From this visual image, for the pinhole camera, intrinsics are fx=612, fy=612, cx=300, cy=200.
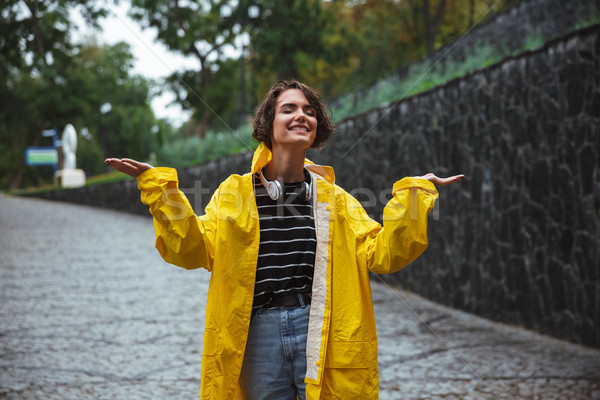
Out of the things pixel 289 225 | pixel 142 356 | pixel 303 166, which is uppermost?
pixel 303 166

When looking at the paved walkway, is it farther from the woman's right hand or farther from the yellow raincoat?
the woman's right hand

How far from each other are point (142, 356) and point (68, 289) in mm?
3094

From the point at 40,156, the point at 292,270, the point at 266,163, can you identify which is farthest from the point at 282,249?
the point at 40,156

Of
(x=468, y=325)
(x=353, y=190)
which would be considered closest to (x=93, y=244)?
(x=353, y=190)

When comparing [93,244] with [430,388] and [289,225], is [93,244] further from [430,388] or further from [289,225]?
[289,225]

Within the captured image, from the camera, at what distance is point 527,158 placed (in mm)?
5715

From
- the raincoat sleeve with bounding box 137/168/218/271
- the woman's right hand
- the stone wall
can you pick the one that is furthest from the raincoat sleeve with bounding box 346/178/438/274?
the stone wall

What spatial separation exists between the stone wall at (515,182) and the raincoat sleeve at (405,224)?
3.32m

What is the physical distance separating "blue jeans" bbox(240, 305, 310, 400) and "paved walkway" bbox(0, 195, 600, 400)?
194 cm

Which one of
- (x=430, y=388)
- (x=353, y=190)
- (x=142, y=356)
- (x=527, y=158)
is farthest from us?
(x=353, y=190)

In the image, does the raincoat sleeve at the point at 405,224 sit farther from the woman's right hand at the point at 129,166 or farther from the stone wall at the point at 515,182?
the stone wall at the point at 515,182

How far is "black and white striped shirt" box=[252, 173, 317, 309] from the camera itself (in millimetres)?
2209

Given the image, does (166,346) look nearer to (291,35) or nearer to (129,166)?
(129,166)

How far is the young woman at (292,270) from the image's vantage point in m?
2.15
